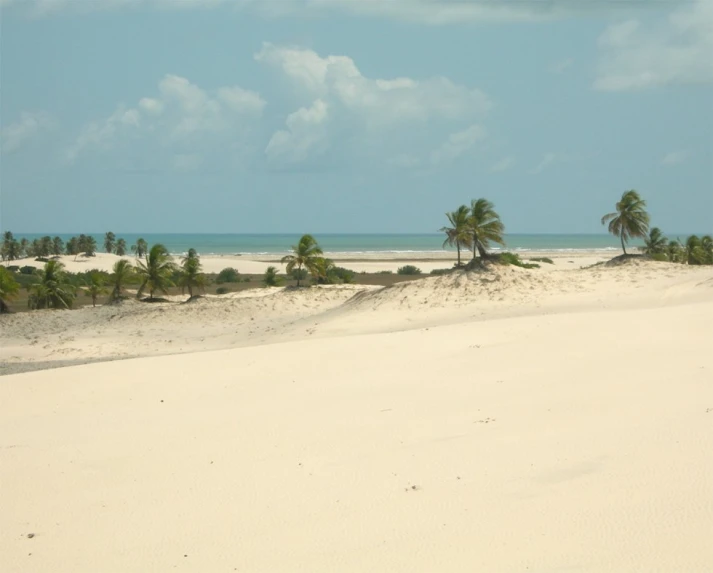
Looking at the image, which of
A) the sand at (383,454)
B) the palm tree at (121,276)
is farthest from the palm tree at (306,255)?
the sand at (383,454)

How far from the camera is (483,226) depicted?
96.6 feet

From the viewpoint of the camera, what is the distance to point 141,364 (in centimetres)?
1722

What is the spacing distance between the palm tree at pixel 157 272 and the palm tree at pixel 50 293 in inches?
Answer: 151

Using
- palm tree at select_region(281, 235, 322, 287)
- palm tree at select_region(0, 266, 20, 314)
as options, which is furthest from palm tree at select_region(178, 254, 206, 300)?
palm tree at select_region(0, 266, 20, 314)

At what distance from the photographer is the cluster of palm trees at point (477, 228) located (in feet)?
96.3

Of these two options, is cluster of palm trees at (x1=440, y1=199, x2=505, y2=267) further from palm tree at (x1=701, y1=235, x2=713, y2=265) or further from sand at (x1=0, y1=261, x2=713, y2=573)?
palm tree at (x1=701, y1=235, x2=713, y2=265)

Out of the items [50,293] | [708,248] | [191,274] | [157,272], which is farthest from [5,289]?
[708,248]

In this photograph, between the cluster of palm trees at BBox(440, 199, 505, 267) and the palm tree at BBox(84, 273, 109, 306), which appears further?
the palm tree at BBox(84, 273, 109, 306)

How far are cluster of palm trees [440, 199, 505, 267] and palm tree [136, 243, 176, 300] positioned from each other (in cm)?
1222

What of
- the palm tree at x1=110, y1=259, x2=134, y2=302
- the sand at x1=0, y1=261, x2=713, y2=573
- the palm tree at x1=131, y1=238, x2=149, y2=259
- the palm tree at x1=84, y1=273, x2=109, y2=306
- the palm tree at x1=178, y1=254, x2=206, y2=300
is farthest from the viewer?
the palm tree at x1=131, y1=238, x2=149, y2=259

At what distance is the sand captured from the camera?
22.9ft

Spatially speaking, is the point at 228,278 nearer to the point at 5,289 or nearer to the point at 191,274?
the point at 191,274

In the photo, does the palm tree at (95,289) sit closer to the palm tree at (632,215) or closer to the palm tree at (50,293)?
the palm tree at (50,293)

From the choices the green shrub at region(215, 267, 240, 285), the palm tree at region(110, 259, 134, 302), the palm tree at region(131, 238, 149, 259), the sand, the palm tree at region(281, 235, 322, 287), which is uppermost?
the palm tree at region(131, 238, 149, 259)
